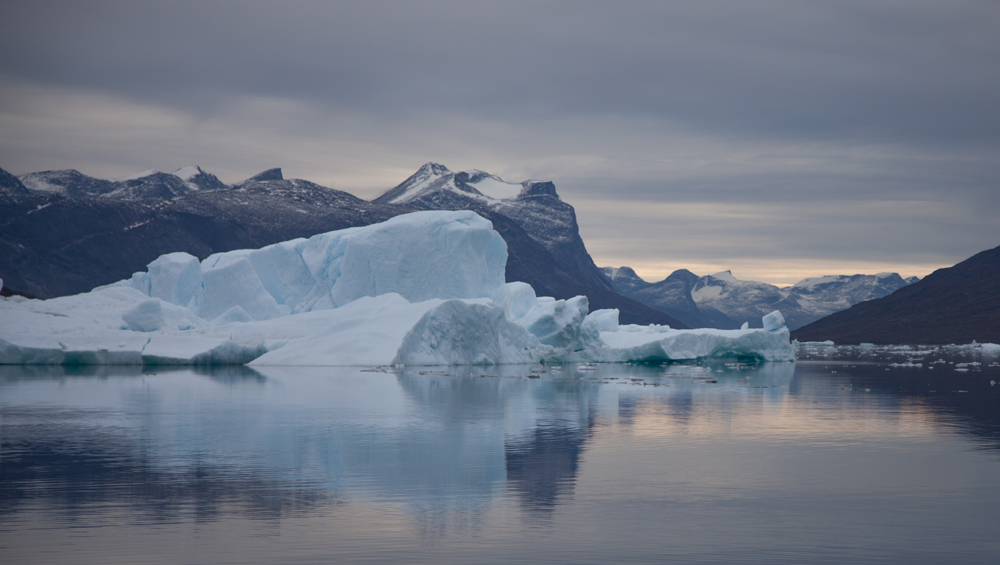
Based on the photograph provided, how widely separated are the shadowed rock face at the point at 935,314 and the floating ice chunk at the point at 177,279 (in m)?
98.6

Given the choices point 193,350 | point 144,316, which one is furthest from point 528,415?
point 144,316

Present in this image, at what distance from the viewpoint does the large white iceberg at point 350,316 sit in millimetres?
35031

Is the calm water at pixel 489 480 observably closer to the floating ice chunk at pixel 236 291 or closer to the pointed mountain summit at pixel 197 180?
the floating ice chunk at pixel 236 291

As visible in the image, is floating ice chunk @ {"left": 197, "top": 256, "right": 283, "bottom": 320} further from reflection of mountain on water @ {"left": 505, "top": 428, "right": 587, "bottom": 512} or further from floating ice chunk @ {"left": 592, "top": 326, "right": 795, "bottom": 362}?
reflection of mountain on water @ {"left": 505, "top": 428, "right": 587, "bottom": 512}

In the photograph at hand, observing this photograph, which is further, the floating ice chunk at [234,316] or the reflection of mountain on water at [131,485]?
the floating ice chunk at [234,316]

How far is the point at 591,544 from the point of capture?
26.0 ft

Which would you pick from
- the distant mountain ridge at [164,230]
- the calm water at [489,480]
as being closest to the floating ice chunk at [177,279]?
the calm water at [489,480]

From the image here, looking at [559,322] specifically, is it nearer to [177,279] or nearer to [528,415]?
[177,279]

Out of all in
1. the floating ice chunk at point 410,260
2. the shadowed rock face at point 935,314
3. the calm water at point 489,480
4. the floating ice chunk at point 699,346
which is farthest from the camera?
the shadowed rock face at point 935,314

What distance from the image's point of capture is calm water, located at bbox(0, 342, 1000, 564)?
7.85m

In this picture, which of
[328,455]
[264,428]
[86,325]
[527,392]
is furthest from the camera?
[86,325]

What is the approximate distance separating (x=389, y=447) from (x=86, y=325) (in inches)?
1018

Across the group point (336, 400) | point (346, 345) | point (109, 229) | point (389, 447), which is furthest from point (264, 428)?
point (109, 229)

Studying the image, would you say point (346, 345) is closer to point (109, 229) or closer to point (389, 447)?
point (389, 447)
